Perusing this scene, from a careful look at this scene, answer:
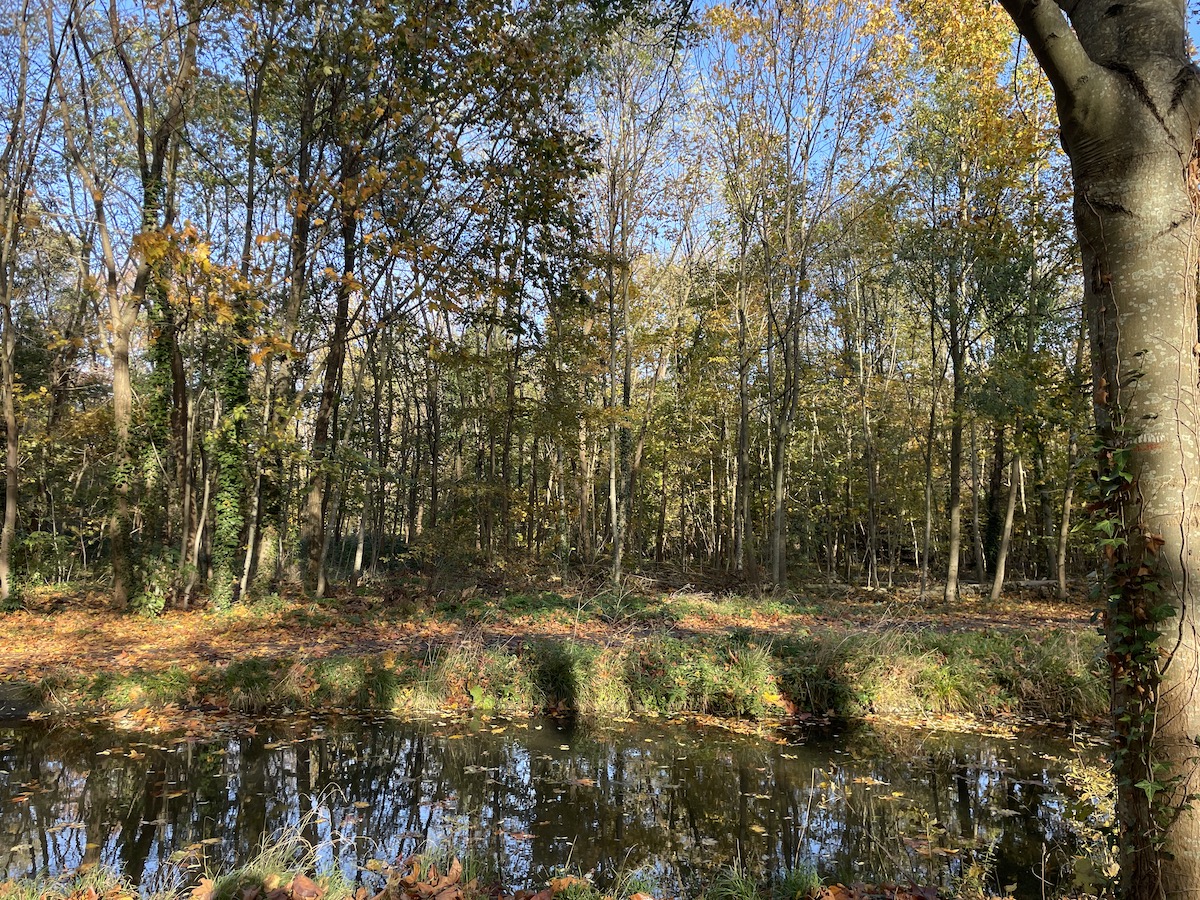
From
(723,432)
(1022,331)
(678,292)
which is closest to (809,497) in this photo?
(723,432)

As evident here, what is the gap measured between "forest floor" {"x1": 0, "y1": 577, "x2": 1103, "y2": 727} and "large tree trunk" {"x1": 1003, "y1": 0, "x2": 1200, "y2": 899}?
6454 millimetres

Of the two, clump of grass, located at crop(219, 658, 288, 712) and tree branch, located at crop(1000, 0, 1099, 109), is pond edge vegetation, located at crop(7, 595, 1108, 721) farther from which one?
tree branch, located at crop(1000, 0, 1099, 109)

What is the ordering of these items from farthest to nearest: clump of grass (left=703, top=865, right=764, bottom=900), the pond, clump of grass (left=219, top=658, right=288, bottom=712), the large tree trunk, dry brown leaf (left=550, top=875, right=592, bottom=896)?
clump of grass (left=219, top=658, right=288, bottom=712)
the pond
clump of grass (left=703, top=865, right=764, bottom=900)
dry brown leaf (left=550, top=875, right=592, bottom=896)
the large tree trunk

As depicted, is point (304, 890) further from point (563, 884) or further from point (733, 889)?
point (733, 889)

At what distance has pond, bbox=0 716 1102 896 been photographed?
4871mm

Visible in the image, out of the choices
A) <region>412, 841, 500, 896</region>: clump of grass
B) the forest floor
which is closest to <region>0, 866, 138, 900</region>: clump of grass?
<region>412, 841, 500, 896</region>: clump of grass

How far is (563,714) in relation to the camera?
8.71 metres

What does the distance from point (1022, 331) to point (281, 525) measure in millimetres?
17889

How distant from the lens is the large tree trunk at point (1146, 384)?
2537mm

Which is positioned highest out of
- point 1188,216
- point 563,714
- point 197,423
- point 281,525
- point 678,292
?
point 678,292

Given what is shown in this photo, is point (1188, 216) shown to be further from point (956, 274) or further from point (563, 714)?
point (956, 274)

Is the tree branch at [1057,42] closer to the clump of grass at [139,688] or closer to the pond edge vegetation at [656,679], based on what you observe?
the pond edge vegetation at [656,679]

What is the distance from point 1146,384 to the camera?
8.68ft

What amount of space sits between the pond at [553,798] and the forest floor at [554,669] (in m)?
0.58
